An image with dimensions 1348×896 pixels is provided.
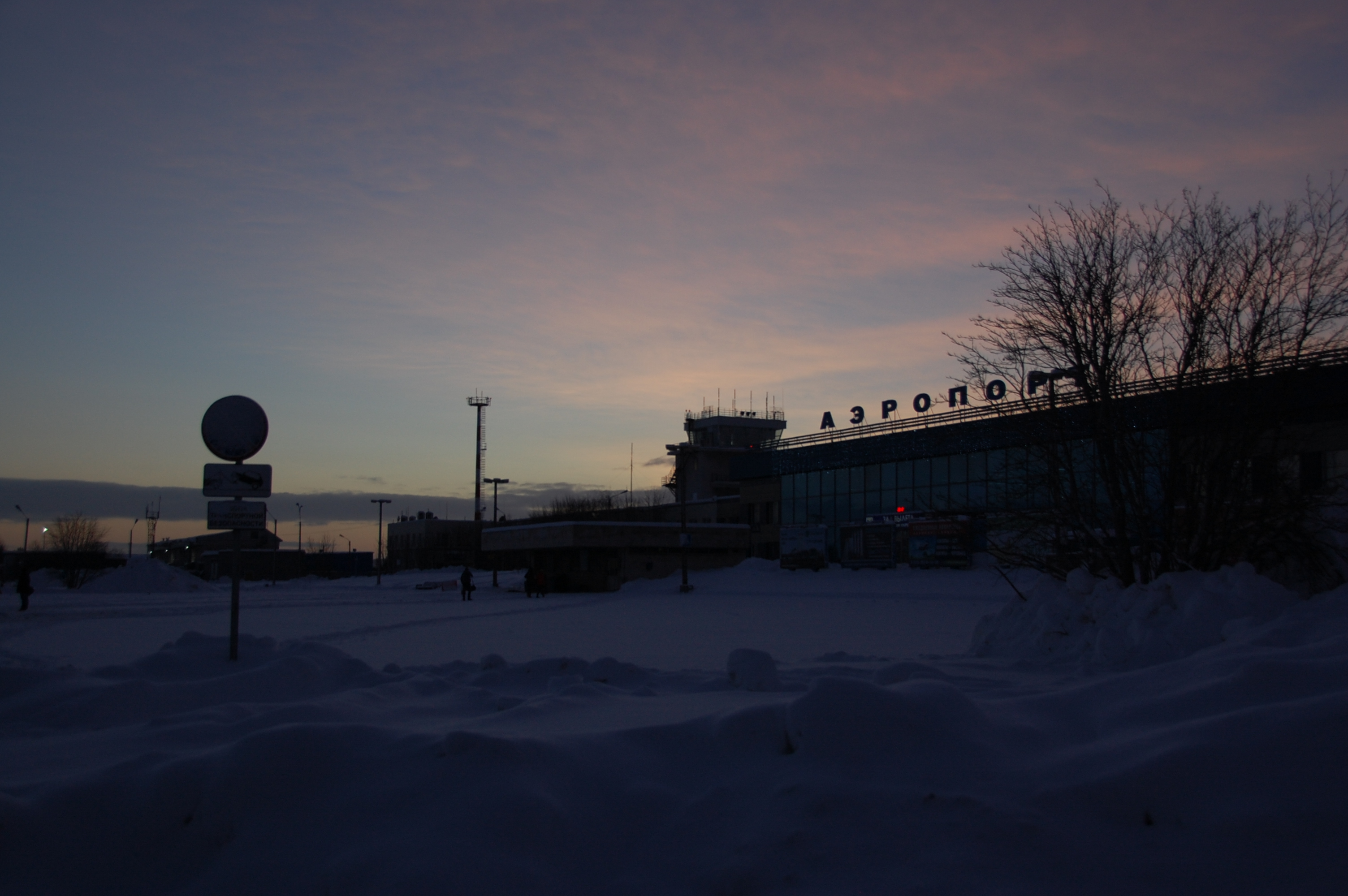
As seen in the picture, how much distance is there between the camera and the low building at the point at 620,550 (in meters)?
58.2

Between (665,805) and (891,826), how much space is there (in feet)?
3.28

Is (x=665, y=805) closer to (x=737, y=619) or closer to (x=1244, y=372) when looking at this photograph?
(x=1244, y=372)

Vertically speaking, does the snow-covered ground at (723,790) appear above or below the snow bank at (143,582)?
above

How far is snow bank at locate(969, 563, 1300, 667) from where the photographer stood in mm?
8445

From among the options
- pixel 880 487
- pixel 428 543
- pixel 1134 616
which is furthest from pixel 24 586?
pixel 428 543

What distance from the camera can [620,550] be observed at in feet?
192

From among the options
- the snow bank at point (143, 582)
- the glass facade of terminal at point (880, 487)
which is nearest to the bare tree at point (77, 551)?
the snow bank at point (143, 582)

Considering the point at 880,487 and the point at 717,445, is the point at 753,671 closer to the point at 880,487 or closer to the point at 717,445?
the point at 880,487

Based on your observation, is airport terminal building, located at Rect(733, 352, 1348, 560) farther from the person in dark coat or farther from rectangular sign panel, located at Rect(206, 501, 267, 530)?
the person in dark coat

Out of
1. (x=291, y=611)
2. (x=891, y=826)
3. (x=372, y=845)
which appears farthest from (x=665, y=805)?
(x=291, y=611)

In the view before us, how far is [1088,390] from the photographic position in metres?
10.9

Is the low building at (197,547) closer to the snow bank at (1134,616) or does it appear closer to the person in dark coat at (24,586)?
the person in dark coat at (24,586)

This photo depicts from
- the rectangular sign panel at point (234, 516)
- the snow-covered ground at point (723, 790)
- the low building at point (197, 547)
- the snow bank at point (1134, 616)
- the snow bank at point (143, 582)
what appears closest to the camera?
the snow-covered ground at point (723, 790)

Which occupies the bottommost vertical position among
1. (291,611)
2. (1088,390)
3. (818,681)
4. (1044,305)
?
(291,611)
